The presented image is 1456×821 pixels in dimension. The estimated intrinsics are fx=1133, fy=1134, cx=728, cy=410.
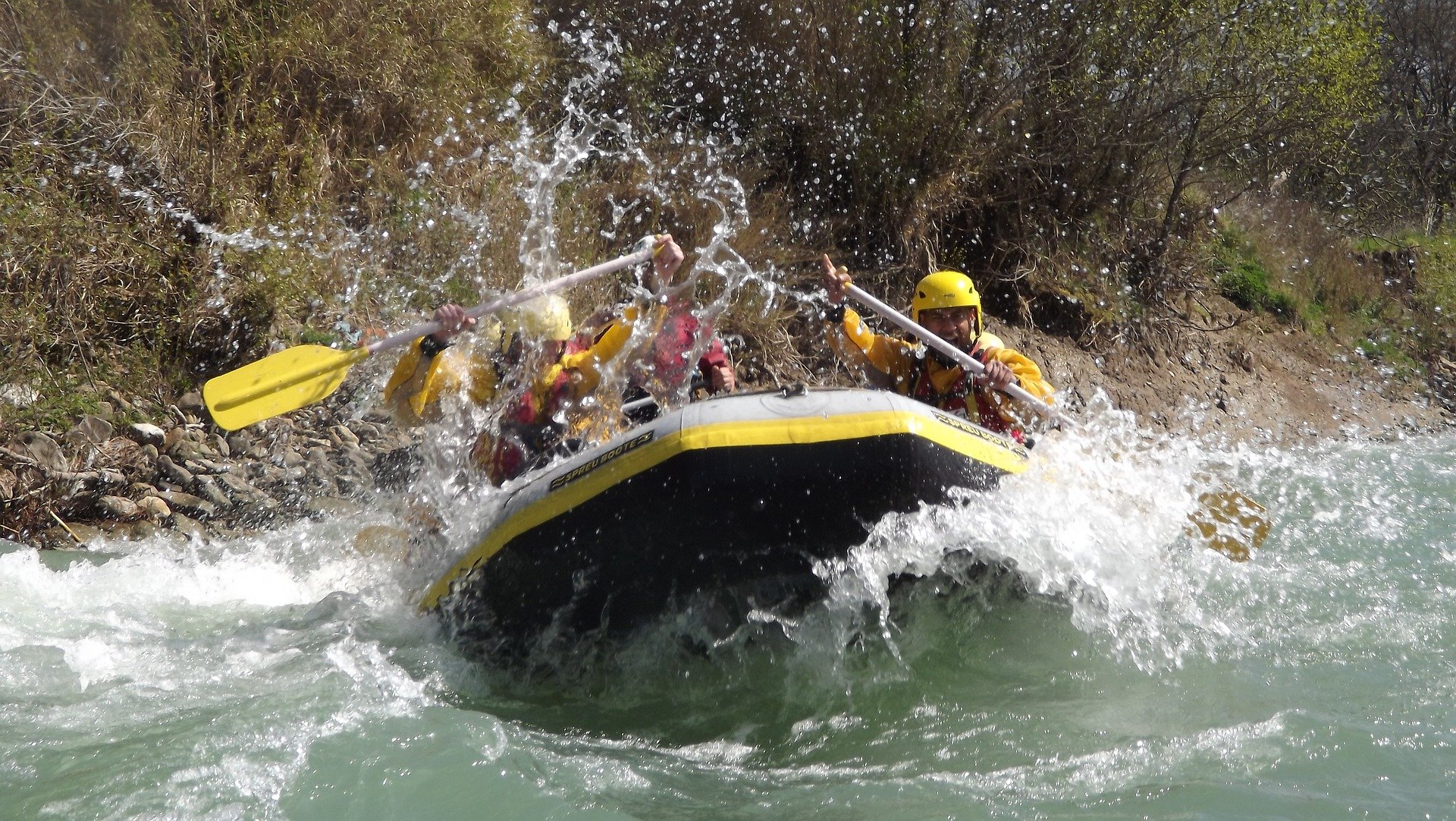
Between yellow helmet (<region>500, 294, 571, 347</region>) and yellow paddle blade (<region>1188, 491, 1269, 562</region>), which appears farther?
yellow helmet (<region>500, 294, 571, 347</region>)

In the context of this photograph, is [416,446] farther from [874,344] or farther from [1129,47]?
[1129,47]

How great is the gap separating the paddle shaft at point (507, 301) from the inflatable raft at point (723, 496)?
102 centimetres

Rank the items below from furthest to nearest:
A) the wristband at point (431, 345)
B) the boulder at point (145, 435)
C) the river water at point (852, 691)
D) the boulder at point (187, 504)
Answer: the boulder at point (145, 435) → the boulder at point (187, 504) → the wristband at point (431, 345) → the river water at point (852, 691)

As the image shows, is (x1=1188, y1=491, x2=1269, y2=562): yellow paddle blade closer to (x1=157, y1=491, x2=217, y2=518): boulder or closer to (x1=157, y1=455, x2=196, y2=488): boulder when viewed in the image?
(x1=157, y1=491, x2=217, y2=518): boulder

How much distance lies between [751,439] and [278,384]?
238 cm

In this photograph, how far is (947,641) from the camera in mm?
4008

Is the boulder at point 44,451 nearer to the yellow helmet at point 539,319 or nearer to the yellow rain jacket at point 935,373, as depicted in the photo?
the yellow helmet at point 539,319

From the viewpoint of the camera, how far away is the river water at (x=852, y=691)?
9.70ft

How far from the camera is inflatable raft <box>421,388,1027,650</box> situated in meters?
3.59

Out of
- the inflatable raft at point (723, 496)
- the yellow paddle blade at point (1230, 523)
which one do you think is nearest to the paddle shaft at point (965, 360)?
the yellow paddle blade at point (1230, 523)

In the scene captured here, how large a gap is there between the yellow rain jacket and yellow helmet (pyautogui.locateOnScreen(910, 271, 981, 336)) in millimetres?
179

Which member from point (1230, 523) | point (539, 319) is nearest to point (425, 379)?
point (539, 319)

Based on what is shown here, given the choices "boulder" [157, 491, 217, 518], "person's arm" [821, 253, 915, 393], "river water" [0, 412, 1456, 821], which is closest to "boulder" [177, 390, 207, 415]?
"boulder" [157, 491, 217, 518]

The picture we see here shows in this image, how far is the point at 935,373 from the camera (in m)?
5.36
